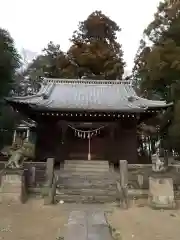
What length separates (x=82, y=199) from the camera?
11.2 metres

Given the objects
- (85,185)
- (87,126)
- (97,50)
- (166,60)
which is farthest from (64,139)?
(97,50)

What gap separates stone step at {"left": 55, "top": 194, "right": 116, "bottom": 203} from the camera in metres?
11.0

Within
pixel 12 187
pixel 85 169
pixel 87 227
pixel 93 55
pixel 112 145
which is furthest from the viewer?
pixel 93 55

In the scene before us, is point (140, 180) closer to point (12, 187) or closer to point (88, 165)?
point (88, 165)

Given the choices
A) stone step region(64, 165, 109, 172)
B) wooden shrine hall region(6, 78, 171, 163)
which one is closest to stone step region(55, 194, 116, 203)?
stone step region(64, 165, 109, 172)

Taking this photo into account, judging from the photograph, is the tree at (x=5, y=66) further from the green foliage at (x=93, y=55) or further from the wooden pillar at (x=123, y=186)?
the green foliage at (x=93, y=55)

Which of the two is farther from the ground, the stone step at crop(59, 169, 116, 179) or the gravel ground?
the stone step at crop(59, 169, 116, 179)

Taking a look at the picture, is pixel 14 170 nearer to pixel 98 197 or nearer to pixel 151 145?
pixel 98 197

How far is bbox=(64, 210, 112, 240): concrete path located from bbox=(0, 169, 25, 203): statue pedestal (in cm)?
314

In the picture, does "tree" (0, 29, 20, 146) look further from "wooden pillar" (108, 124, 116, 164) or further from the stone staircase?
"wooden pillar" (108, 124, 116, 164)

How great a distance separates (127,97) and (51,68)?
22073 millimetres

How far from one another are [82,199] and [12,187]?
273cm

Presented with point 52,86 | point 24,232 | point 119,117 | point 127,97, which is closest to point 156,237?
point 24,232

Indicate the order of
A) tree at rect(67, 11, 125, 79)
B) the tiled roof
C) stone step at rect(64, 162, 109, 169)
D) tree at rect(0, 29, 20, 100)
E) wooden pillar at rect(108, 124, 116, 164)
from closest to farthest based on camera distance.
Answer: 1. tree at rect(0, 29, 20, 100)
2. stone step at rect(64, 162, 109, 169)
3. the tiled roof
4. wooden pillar at rect(108, 124, 116, 164)
5. tree at rect(67, 11, 125, 79)
